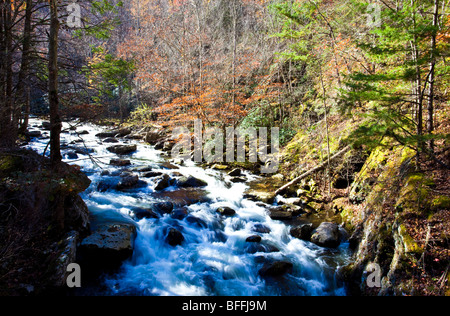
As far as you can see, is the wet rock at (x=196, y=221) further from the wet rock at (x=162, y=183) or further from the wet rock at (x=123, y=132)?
the wet rock at (x=123, y=132)

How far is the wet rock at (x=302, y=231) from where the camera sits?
6.82 meters

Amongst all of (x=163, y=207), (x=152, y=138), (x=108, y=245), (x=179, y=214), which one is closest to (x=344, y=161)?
(x=179, y=214)

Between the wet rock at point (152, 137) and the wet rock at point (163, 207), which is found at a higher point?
the wet rock at point (152, 137)

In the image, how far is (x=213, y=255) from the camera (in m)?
6.23

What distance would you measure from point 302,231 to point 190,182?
5.45m

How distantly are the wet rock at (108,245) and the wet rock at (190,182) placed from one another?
431 cm

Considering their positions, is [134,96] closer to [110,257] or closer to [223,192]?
[223,192]

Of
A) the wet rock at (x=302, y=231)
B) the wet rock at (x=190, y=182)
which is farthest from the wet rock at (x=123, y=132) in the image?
the wet rock at (x=302, y=231)

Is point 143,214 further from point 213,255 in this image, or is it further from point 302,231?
point 302,231

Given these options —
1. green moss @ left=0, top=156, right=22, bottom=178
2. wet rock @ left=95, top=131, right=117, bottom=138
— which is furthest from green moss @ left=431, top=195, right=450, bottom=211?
wet rock @ left=95, top=131, right=117, bottom=138

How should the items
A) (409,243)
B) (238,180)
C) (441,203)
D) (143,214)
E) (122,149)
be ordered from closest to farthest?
(409,243) → (441,203) → (143,214) → (238,180) → (122,149)

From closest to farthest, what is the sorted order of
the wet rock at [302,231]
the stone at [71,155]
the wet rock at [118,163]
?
the wet rock at [302,231], the wet rock at [118,163], the stone at [71,155]

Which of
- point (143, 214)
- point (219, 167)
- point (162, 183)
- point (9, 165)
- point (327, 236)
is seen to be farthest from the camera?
point (219, 167)
